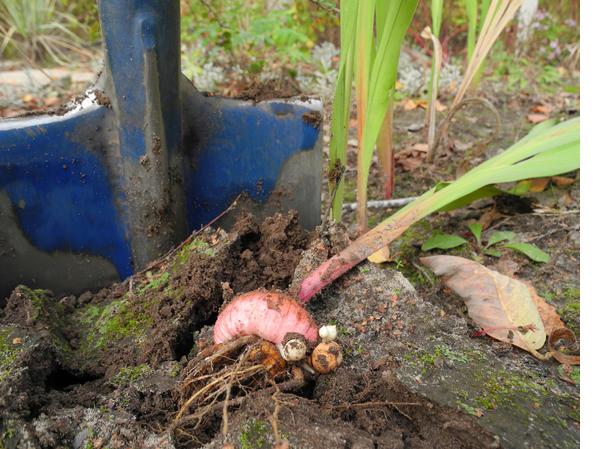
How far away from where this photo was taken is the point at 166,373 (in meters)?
0.91

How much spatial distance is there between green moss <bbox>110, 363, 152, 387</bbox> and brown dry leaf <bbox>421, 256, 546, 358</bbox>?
0.67 meters

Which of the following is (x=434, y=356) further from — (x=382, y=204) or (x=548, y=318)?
(x=382, y=204)

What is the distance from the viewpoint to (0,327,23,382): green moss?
82cm

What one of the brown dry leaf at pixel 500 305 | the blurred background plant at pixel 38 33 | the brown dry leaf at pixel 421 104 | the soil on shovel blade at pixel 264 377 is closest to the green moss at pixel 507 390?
the soil on shovel blade at pixel 264 377

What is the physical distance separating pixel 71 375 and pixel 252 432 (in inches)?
16.4

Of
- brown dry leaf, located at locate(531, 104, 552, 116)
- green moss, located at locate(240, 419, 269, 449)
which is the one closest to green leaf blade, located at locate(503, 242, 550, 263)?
green moss, located at locate(240, 419, 269, 449)

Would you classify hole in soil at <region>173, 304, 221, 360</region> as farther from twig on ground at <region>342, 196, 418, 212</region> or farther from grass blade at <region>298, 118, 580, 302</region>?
twig on ground at <region>342, 196, 418, 212</region>

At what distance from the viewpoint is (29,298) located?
1031 millimetres

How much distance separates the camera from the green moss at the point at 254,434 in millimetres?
713

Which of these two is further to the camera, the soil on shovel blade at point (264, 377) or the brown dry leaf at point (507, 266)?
the brown dry leaf at point (507, 266)

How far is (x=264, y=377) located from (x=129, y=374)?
255mm

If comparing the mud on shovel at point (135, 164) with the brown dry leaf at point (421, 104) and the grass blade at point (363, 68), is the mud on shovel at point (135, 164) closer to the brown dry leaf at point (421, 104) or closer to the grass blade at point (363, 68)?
the grass blade at point (363, 68)

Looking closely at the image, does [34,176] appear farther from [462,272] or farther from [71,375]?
[462,272]

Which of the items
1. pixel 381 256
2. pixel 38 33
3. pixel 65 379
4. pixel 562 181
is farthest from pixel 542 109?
pixel 38 33
